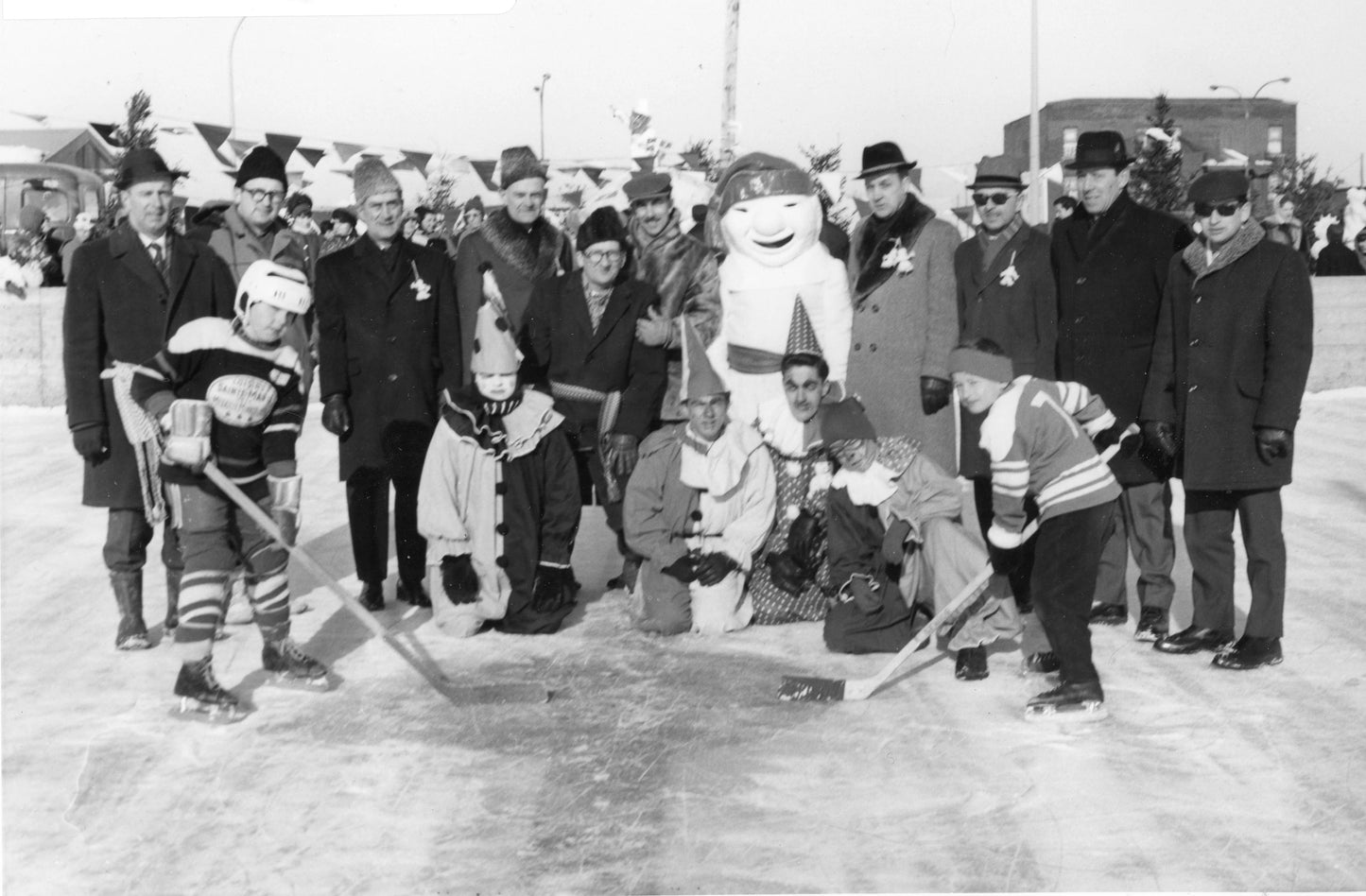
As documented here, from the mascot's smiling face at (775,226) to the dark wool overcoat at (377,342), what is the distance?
115 centimetres

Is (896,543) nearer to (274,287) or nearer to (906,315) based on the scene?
(906,315)

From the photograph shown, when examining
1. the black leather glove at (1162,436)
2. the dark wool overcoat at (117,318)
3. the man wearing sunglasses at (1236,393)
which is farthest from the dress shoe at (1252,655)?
the dark wool overcoat at (117,318)

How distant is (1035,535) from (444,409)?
219cm

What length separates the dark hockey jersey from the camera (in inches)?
169

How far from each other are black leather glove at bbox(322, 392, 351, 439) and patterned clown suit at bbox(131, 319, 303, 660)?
3.70 feet

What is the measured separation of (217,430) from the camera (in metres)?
4.36

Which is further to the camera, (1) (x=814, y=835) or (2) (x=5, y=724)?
(2) (x=5, y=724)

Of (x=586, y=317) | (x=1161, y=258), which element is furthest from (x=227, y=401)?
(x=1161, y=258)

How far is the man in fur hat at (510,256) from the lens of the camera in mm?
5762

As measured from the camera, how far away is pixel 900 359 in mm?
5547

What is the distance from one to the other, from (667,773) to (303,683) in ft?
4.46

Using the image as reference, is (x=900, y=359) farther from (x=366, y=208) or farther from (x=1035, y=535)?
(x=366, y=208)

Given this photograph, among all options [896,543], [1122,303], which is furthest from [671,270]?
[1122,303]

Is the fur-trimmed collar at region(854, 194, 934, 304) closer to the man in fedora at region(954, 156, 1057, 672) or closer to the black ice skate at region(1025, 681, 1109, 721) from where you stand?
the man in fedora at region(954, 156, 1057, 672)
